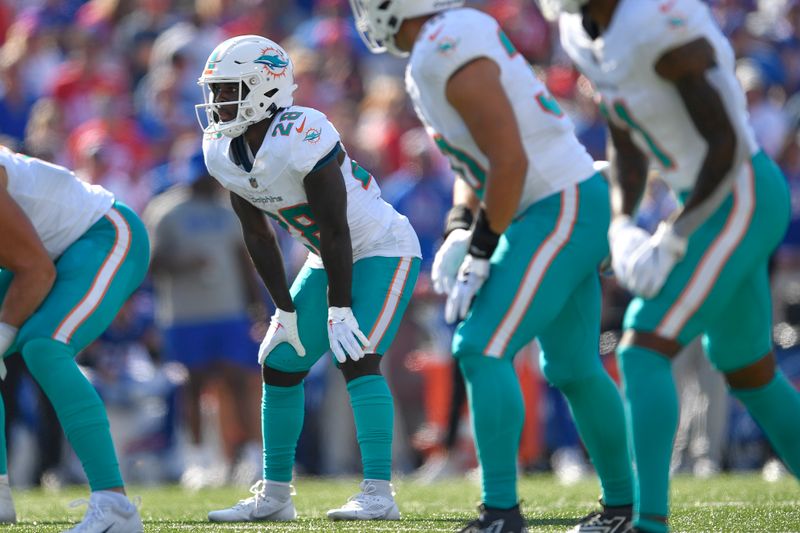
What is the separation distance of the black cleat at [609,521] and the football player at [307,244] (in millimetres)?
1106

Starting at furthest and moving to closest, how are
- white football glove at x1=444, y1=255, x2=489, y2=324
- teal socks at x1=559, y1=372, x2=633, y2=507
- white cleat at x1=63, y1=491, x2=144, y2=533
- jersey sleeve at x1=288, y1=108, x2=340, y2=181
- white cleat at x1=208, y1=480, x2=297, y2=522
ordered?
white cleat at x1=208, y1=480, x2=297, y2=522, jersey sleeve at x1=288, y1=108, x2=340, y2=181, white cleat at x1=63, y1=491, x2=144, y2=533, teal socks at x1=559, y1=372, x2=633, y2=507, white football glove at x1=444, y1=255, x2=489, y2=324

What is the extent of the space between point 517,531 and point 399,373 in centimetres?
534

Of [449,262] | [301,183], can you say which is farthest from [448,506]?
[449,262]

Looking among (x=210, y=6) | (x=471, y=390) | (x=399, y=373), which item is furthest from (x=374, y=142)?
(x=471, y=390)

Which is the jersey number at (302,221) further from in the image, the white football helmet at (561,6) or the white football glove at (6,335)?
the white football helmet at (561,6)

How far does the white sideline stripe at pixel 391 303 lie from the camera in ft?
18.1

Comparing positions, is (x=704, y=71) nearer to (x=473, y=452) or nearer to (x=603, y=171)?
(x=603, y=171)

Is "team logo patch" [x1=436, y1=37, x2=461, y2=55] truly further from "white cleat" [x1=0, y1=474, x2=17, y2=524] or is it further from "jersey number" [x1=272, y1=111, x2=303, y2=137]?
"white cleat" [x1=0, y1=474, x2=17, y2=524]

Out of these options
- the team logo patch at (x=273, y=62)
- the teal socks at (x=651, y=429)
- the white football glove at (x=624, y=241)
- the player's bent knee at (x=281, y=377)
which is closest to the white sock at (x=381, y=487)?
the player's bent knee at (x=281, y=377)

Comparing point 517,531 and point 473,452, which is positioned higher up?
point 517,531

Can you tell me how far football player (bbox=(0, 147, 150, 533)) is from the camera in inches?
198

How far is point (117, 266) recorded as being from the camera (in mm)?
5477

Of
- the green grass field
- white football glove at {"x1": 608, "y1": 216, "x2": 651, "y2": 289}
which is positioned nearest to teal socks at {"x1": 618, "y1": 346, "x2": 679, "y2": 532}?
white football glove at {"x1": 608, "y1": 216, "x2": 651, "y2": 289}

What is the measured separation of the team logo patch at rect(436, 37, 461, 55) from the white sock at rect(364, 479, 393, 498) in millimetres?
2018
